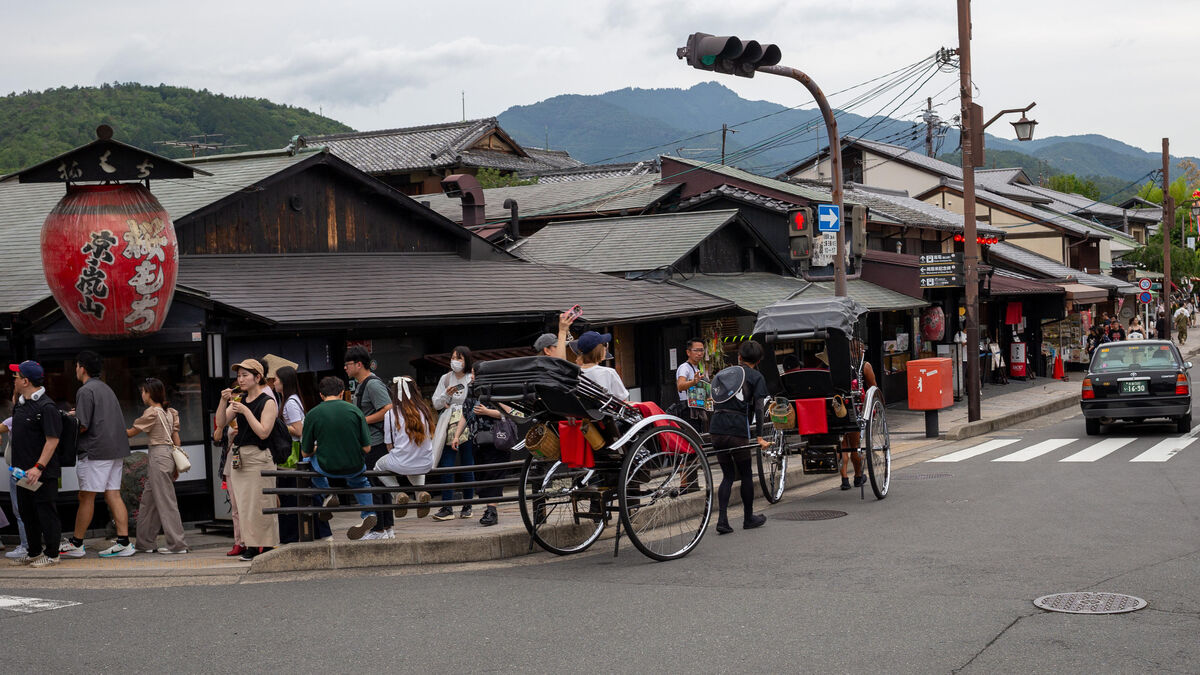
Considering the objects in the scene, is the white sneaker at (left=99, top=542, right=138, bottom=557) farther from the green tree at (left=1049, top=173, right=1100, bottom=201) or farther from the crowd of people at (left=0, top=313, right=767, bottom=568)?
the green tree at (left=1049, top=173, right=1100, bottom=201)

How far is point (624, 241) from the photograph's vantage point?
23.0 m

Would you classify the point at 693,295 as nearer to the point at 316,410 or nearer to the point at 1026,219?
the point at 316,410

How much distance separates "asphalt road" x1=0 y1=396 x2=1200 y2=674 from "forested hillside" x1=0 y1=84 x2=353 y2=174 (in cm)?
3410

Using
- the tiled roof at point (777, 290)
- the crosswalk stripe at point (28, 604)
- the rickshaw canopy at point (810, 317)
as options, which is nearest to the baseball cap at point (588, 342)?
the rickshaw canopy at point (810, 317)

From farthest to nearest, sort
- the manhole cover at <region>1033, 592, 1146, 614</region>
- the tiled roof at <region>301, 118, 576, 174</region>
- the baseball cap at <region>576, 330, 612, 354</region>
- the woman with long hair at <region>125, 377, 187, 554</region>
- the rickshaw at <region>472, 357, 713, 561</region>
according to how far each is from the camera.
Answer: the tiled roof at <region>301, 118, 576, 174</region>, the woman with long hair at <region>125, 377, 187, 554</region>, the baseball cap at <region>576, 330, 612, 354</region>, the rickshaw at <region>472, 357, 713, 561</region>, the manhole cover at <region>1033, 592, 1146, 614</region>

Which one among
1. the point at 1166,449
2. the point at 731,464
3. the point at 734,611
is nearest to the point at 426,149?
the point at 1166,449

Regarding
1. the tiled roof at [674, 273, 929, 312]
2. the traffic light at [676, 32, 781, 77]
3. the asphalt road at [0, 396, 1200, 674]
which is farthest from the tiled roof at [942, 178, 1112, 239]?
the asphalt road at [0, 396, 1200, 674]

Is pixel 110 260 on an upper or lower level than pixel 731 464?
upper

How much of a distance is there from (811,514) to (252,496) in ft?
19.1

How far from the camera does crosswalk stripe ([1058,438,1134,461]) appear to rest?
1664 cm

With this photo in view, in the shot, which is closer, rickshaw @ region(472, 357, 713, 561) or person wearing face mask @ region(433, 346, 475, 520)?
rickshaw @ region(472, 357, 713, 561)

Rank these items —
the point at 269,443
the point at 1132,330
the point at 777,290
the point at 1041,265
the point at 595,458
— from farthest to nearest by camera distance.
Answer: the point at 1041,265 < the point at 1132,330 < the point at 777,290 < the point at 269,443 < the point at 595,458

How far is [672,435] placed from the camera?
9414mm

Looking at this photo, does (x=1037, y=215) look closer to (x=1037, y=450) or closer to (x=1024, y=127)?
(x=1024, y=127)
